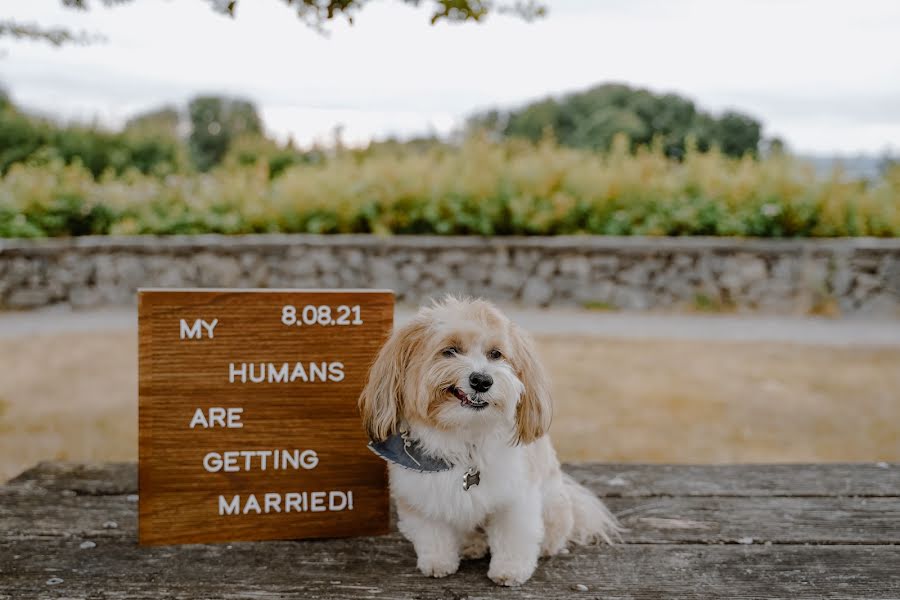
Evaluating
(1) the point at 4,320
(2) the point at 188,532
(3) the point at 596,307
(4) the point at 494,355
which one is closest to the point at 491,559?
(4) the point at 494,355

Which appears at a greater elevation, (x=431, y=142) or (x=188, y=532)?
(x=431, y=142)

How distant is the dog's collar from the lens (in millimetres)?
2129

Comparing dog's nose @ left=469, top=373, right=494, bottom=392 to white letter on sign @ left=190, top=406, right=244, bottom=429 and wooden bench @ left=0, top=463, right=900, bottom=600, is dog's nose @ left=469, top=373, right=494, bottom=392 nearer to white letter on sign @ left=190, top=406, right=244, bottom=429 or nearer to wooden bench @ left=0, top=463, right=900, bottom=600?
wooden bench @ left=0, top=463, right=900, bottom=600

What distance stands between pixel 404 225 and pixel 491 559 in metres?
6.71

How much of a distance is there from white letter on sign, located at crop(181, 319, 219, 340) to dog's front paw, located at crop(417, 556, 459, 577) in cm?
98

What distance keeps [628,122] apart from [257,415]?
15.9 metres

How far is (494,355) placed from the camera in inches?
80.7

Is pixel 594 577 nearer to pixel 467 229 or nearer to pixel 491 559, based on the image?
pixel 491 559

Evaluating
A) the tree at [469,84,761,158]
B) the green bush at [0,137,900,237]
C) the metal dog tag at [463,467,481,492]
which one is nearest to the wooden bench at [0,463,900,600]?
the metal dog tag at [463,467,481,492]

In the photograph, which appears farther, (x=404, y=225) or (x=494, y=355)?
(x=404, y=225)

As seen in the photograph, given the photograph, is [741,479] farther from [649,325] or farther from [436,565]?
[649,325]

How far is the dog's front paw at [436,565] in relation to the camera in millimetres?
2178

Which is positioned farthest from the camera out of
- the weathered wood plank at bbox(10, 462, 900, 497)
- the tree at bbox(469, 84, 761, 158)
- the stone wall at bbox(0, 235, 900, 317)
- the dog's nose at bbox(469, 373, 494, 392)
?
the tree at bbox(469, 84, 761, 158)

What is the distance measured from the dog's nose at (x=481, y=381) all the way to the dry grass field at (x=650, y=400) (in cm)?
282
